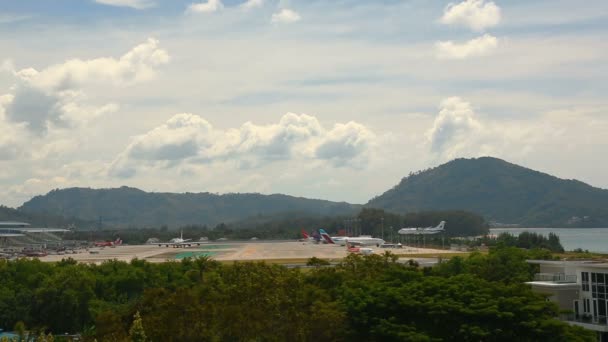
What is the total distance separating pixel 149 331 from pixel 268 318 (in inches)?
235

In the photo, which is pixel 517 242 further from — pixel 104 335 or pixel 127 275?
pixel 104 335

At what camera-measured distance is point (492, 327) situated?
115 ft

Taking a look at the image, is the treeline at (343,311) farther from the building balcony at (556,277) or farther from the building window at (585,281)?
the building balcony at (556,277)

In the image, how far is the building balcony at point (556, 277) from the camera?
44.4 m

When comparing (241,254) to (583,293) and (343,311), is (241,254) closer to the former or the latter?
(583,293)

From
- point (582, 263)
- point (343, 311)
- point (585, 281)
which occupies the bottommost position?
point (343, 311)

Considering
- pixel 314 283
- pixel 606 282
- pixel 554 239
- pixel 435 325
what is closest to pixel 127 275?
pixel 314 283

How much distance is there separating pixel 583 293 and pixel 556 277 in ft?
13.4

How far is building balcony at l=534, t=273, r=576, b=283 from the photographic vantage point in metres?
44.4

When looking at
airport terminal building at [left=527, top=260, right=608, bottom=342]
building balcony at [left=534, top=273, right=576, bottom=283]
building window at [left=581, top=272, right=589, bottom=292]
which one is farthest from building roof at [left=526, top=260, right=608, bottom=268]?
building balcony at [left=534, top=273, right=576, bottom=283]

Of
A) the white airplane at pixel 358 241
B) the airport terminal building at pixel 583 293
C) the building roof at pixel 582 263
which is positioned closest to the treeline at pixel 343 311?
the airport terminal building at pixel 583 293

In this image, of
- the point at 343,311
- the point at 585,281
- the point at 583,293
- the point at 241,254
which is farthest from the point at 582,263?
the point at 241,254

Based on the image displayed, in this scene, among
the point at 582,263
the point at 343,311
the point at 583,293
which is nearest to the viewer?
the point at 343,311

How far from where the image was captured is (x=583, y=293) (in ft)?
140
